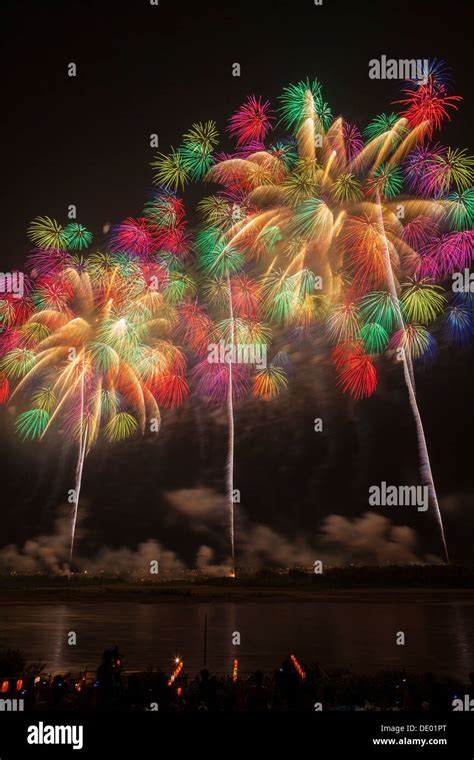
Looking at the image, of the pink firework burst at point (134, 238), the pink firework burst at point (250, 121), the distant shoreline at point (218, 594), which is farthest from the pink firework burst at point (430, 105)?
the distant shoreline at point (218, 594)

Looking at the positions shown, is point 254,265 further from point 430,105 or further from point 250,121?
point 430,105

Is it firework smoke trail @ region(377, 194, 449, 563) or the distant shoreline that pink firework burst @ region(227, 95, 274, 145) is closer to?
firework smoke trail @ region(377, 194, 449, 563)

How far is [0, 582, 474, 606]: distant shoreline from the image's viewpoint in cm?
1980

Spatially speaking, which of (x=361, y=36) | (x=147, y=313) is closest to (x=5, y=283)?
(x=147, y=313)

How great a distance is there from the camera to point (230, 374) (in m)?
19.6

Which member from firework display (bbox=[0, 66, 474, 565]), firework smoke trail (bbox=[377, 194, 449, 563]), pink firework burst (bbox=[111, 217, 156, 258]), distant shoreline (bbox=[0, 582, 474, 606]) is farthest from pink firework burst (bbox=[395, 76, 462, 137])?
distant shoreline (bbox=[0, 582, 474, 606])

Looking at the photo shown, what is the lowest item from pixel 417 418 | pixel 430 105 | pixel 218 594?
pixel 218 594

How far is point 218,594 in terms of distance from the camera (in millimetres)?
20016

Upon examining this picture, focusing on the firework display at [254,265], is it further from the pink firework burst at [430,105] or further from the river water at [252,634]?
the river water at [252,634]

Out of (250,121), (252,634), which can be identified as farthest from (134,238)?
(252,634)

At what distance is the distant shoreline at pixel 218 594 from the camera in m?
19.8

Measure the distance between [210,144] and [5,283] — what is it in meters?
5.31

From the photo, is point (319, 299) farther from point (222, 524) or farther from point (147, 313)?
point (222, 524)

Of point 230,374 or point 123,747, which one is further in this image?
point 230,374
